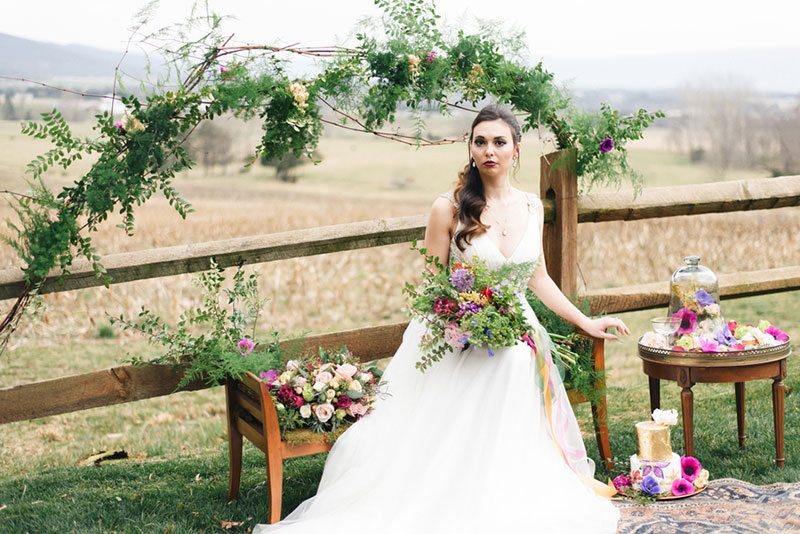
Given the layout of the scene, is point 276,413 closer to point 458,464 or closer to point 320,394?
point 320,394

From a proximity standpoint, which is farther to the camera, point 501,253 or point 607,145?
point 607,145

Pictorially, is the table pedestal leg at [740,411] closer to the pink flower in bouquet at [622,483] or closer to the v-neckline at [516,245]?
the pink flower in bouquet at [622,483]

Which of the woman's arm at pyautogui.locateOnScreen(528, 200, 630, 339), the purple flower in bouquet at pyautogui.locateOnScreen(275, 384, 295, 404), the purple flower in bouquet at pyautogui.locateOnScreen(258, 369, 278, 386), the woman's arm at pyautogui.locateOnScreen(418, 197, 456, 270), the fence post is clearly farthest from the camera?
the fence post

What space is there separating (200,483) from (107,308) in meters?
5.32

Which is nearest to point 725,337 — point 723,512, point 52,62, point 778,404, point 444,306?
point 778,404

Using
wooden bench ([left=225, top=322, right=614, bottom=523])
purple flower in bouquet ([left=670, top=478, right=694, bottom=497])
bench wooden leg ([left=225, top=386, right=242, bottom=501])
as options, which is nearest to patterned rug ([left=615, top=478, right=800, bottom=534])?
purple flower in bouquet ([left=670, top=478, right=694, bottom=497])

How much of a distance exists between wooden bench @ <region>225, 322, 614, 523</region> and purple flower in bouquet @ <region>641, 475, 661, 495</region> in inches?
20.6

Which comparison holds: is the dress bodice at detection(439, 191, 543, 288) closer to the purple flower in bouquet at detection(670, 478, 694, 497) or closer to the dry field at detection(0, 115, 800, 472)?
the dry field at detection(0, 115, 800, 472)

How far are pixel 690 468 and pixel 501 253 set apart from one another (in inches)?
53.9

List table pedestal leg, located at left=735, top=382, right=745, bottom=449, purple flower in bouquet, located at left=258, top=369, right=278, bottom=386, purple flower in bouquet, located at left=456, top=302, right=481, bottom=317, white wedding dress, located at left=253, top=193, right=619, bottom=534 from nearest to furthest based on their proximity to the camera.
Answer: white wedding dress, located at left=253, top=193, right=619, bottom=534
purple flower in bouquet, located at left=456, top=302, right=481, bottom=317
purple flower in bouquet, located at left=258, top=369, right=278, bottom=386
table pedestal leg, located at left=735, top=382, right=745, bottom=449

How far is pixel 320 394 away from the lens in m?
4.18

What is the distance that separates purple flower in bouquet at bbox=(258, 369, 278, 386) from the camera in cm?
431

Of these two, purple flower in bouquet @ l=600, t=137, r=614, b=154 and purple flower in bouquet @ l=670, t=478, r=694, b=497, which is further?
purple flower in bouquet @ l=600, t=137, r=614, b=154

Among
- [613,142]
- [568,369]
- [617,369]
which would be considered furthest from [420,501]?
[617,369]
